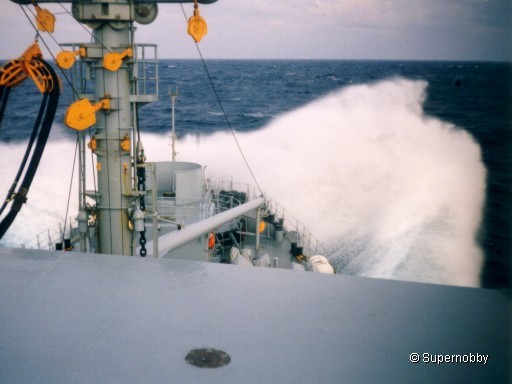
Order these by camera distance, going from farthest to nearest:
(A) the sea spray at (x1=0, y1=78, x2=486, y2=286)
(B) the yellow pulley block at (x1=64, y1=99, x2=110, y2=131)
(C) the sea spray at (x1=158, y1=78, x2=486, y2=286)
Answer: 1. (A) the sea spray at (x1=0, y1=78, x2=486, y2=286)
2. (C) the sea spray at (x1=158, y1=78, x2=486, y2=286)
3. (B) the yellow pulley block at (x1=64, y1=99, x2=110, y2=131)

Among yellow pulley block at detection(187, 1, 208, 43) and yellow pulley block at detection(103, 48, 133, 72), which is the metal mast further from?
yellow pulley block at detection(187, 1, 208, 43)

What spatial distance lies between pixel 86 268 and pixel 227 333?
1.06 m

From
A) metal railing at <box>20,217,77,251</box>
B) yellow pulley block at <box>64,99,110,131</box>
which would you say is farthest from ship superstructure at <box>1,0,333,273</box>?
metal railing at <box>20,217,77,251</box>

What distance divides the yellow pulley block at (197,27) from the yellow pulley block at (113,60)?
1008 mm

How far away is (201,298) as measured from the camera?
2.37 m

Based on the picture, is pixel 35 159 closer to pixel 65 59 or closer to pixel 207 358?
pixel 207 358

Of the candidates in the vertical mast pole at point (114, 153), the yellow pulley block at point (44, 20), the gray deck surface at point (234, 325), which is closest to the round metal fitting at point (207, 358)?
the gray deck surface at point (234, 325)

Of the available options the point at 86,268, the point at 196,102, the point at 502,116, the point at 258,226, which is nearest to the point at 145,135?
the point at 196,102

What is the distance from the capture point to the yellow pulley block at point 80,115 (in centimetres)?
647

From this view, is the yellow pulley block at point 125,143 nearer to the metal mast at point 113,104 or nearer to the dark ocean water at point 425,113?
the metal mast at point 113,104

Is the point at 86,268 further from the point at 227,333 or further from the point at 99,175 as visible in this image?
the point at 99,175

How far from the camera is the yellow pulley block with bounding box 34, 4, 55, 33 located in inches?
271

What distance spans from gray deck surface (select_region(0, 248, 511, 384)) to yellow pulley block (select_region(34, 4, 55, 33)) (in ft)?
17.0

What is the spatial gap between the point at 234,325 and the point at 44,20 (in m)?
6.37
